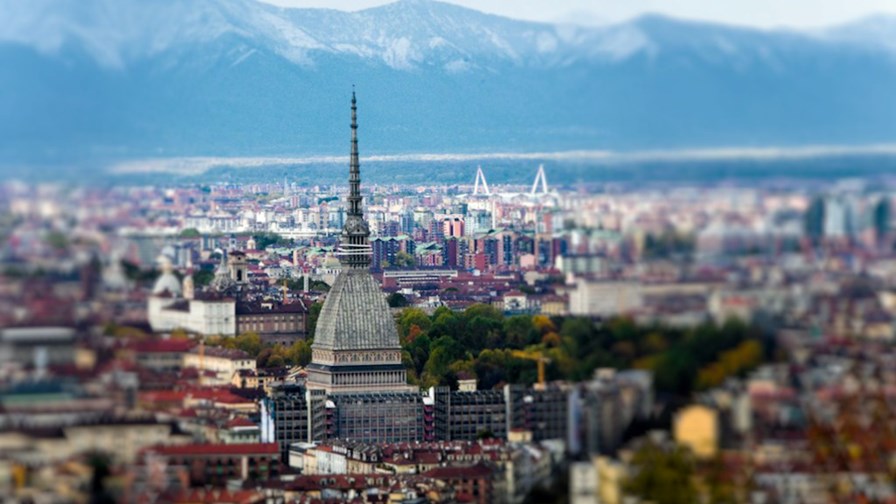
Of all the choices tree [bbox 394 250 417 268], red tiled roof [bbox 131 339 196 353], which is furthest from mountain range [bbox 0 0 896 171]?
tree [bbox 394 250 417 268]

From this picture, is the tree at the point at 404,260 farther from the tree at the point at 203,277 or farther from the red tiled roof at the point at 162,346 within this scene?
the red tiled roof at the point at 162,346

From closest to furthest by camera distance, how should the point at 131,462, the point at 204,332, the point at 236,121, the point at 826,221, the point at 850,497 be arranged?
1. the point at 850,497
2. the point at 826,221
3. the point at 131,462
4. the point at 204,332
5. the point at 236,121

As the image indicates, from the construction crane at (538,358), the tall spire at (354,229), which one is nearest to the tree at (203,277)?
the tall spire at (354,229)

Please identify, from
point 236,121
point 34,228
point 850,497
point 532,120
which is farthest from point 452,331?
point 850,497

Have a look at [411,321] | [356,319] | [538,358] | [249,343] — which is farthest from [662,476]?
[411,321]

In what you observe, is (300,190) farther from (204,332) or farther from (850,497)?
(850,497)

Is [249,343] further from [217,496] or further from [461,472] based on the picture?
[217,496]
